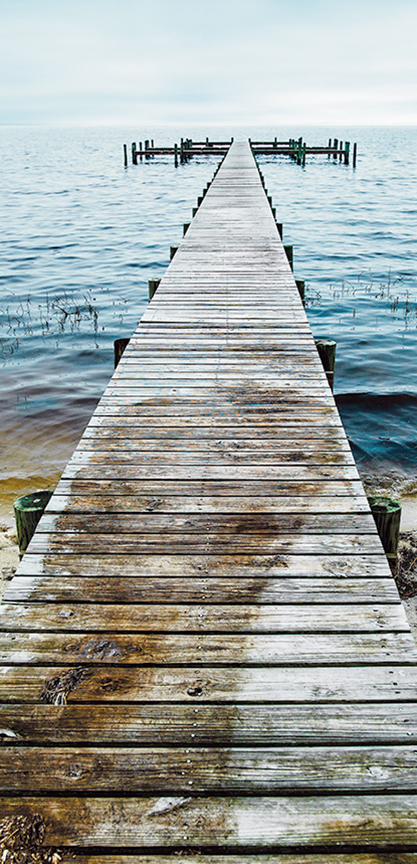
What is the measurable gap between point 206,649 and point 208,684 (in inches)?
6.3

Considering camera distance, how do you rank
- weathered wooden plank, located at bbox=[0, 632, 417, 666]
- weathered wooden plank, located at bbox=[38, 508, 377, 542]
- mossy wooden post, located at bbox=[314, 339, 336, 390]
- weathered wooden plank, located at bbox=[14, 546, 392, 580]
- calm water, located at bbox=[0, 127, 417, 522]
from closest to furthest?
weathered wooden plank, located at bbox=[0, 632, 417, 666]
weathered wooden plank, located at bbox=[14, 546, 392, 580]
weathered wooden plank, located at bbox=[38, 508, 377, 542]
mossy wooden post, located at bbox=[314, 339, 336, 390]
calm water, located at bbox=[0, 127, 417, 522]

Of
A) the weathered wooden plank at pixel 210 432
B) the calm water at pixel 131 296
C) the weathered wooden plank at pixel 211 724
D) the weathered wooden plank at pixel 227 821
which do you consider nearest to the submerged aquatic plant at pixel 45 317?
the calm water at pixel 131 296

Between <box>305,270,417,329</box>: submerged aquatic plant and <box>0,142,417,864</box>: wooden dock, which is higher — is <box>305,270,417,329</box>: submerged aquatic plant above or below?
below

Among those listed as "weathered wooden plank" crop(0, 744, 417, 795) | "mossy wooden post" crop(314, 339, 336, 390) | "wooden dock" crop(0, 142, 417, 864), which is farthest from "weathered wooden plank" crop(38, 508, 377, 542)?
"mossy wooden post" crop(314, 339, 336, 390)

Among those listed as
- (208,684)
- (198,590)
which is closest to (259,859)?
(208,684)

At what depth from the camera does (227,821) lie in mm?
A: 1755

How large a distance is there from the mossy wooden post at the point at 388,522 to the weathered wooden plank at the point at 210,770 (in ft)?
4.70

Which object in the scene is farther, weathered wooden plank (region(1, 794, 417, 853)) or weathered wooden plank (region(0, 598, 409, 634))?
weathered wooden plank (region(0, 598, 409, 634))

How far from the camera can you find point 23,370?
32.3 ft

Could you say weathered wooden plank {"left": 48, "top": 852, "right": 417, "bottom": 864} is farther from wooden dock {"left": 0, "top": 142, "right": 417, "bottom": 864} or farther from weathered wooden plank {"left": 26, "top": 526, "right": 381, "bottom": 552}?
weathered wooden plank {"left": 26, "top": 526, "right": 381, "bottom": 552}

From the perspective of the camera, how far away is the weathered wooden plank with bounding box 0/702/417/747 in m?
1.98

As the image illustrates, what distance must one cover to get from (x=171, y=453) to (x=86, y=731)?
189 centimetres

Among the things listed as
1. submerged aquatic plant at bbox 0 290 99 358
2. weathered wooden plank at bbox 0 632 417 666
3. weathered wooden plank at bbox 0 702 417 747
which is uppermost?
weathered wooden plank at bbox 0 632 417 666

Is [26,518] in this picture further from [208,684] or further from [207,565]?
[208,684]
